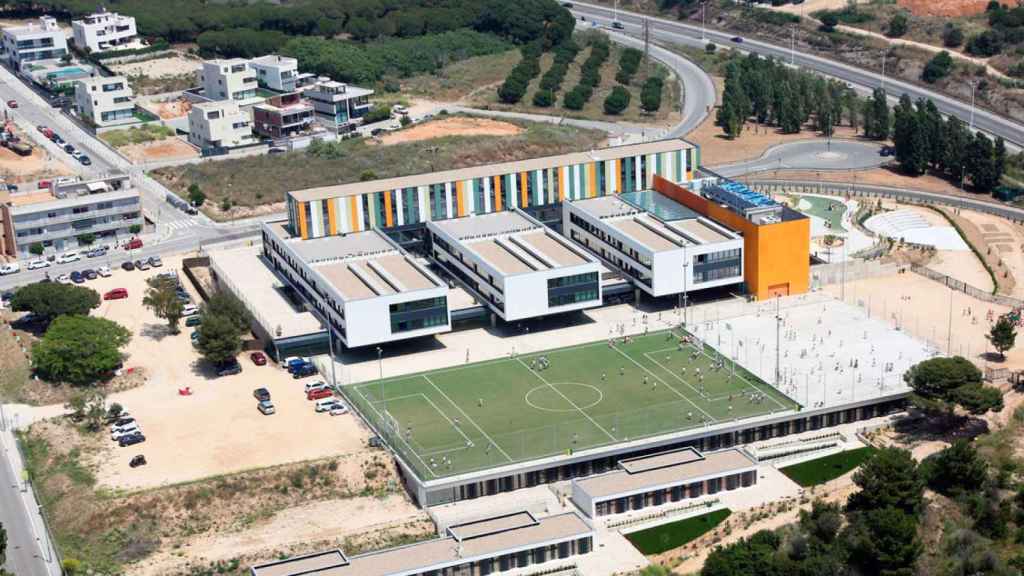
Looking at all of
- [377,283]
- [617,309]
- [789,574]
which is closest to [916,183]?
[617,309]

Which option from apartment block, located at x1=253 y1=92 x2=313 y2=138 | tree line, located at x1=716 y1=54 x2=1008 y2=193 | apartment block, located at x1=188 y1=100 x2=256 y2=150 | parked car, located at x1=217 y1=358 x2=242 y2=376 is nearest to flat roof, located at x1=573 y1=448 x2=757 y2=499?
parked car, located at x1=217 y1=358 x2=242 y2=376

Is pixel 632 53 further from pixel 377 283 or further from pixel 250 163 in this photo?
pixel 377 283

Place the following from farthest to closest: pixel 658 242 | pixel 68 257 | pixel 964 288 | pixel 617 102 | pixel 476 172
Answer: pixel 617 102 < pixel 68 257 < pixel 476 172 < pixel 964 288 < pixel 658 242

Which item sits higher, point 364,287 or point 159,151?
point 159,151

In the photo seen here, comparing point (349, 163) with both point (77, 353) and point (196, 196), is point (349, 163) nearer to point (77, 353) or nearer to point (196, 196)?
point (196, 196)

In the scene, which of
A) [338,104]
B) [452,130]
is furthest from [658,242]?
[338,104]

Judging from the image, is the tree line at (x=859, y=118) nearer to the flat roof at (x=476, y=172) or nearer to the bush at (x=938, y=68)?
the bush at (x=938, y=68)
